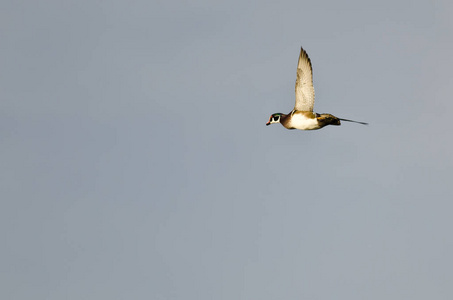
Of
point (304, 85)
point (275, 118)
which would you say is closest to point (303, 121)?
point (304, 85)

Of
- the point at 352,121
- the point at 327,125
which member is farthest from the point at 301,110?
the point at 352,121

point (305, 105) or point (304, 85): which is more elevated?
point (304, 85)

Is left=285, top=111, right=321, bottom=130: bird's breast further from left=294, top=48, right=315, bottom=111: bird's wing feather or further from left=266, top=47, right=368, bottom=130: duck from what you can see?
left=294, top=48, right=315, bottom=111: bird's wing feather

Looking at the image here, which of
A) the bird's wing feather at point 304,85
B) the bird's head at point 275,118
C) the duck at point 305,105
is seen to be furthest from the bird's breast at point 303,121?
the bird's head at point 275,118

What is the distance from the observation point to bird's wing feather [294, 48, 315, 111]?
41.0 metres

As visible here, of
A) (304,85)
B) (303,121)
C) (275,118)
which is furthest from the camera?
(275,118)

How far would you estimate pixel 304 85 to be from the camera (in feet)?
136

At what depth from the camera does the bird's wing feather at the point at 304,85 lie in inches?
1614

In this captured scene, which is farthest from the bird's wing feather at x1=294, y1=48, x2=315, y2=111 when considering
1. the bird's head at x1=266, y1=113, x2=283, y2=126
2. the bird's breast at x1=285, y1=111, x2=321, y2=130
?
the bird's head at x1=266, y1=113, x2=283, y2=126

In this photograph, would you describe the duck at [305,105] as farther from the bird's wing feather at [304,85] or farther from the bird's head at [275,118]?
the bird's head at [275,118]

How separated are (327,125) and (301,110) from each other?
2127 millimetres

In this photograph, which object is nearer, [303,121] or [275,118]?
[303,121]

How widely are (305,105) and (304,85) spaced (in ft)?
4.48

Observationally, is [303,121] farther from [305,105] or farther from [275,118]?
[275,118]
